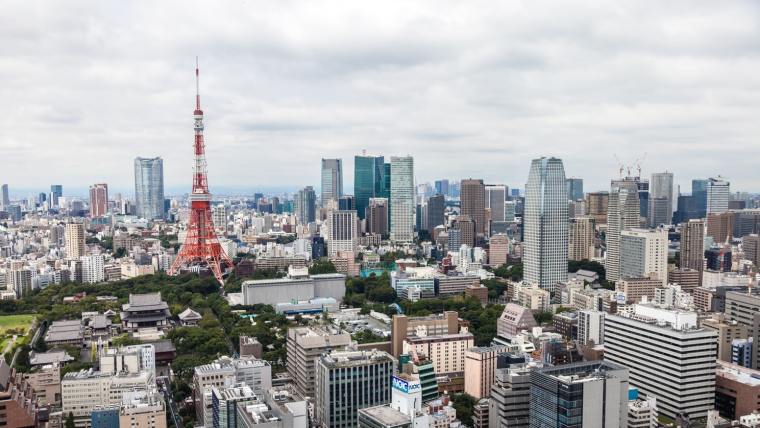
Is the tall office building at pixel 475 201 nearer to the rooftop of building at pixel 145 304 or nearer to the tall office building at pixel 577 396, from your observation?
the rooftop of building at pixel 145 304

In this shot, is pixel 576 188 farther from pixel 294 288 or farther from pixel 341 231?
pixel 294 288

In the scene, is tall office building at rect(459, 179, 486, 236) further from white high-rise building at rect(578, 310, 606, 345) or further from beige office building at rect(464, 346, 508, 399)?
beige office building at rect(464, 346, 508, 399)

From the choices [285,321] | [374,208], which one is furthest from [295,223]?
[285,321]

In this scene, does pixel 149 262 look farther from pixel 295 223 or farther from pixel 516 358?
pixel 516 358

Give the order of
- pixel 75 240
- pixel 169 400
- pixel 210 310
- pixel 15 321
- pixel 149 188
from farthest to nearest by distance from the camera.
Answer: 1. pixel 149 188
2. pixel 75 240
3. pixel 210 310
4. pixel 15 321
5. pixel 169 400

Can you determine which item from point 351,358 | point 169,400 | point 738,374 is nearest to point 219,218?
point 169,400

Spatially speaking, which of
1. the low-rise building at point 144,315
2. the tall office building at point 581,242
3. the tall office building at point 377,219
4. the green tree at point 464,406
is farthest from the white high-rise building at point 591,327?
the tall office building at point 377,219
